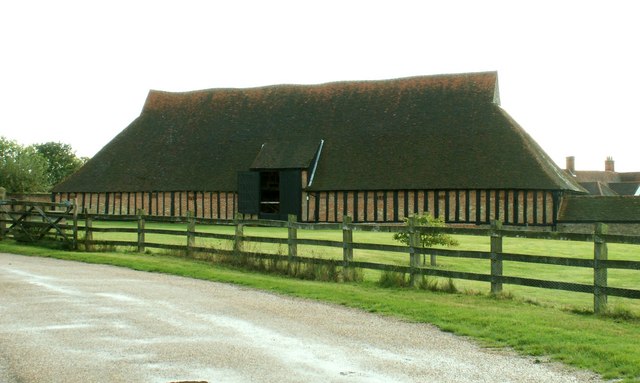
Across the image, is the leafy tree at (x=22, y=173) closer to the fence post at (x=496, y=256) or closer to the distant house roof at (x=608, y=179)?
the distant house roof at (x=608, y=179)

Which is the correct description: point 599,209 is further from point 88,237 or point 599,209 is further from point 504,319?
point 504,319

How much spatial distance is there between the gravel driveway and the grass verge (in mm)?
416

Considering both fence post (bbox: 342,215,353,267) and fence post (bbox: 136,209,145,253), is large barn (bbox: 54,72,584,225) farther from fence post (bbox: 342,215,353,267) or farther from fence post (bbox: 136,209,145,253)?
fence post (bbox: 342,215,353,267)

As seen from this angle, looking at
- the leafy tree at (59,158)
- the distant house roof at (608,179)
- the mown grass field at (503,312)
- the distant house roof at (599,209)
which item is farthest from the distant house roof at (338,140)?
the leafy tree at (59,158)

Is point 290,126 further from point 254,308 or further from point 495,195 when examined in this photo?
point 254,308

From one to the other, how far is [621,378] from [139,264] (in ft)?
43.2

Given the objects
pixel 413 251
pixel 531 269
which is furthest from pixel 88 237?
pixel 531 269

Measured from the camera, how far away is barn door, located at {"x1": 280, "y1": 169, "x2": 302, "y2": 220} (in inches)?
1802

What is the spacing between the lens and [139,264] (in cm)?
1823

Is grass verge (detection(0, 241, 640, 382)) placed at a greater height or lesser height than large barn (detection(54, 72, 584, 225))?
lesser

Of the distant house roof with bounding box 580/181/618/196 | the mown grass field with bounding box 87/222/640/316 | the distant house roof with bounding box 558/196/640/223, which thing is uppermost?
the distant house roof with bounding box 580/181/618/196

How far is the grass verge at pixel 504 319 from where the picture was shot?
26.7ft

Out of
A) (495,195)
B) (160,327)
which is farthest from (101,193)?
(160,327)

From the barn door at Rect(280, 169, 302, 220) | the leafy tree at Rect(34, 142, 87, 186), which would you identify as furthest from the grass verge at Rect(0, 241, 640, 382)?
the leafy tree at Rect(34, 142, 87, 186)
